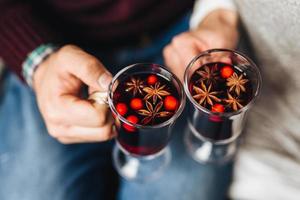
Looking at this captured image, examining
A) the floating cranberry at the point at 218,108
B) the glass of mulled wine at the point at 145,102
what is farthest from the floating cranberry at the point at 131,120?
the floating cranberry at the point at 218,108

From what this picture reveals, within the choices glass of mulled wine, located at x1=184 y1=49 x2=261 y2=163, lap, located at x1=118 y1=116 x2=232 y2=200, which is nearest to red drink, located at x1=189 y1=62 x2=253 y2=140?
glass of mulled wine, located at x1=184 y1=49 x2=261 y2=163

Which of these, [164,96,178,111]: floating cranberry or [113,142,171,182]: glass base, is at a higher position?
[164,96,178,111]: floating cranberry

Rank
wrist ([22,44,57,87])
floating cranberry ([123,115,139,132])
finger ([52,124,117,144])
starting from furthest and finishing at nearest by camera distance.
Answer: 1. wrist ([22,44,57,87])
2. finger ([52,124,117,144])
3. floating cranberry ([123,115,139,132])

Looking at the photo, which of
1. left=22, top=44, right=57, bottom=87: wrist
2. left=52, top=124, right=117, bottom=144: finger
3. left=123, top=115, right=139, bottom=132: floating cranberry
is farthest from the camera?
left=22, top=44, right=57, bottom=87: wrist

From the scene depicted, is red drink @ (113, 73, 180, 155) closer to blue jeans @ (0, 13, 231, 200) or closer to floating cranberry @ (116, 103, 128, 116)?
floating cranberry @ (116, 103, 128, 116)

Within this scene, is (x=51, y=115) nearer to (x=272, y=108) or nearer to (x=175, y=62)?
(x=175, y=62)

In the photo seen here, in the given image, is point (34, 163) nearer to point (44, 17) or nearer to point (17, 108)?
point (17, 108)

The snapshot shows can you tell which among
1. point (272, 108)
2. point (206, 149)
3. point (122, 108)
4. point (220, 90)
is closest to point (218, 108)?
point (220, 90)
